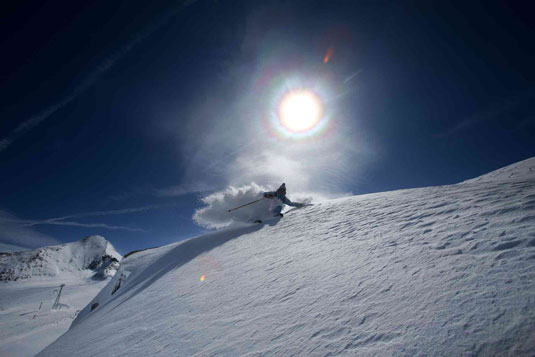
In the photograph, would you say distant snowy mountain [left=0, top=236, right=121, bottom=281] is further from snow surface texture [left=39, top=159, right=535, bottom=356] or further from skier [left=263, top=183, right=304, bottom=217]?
snow surface texture [left=39, top=159, right=535, bottom=356]

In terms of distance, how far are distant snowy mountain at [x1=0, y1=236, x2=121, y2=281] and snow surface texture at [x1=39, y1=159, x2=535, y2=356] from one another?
19522 cm

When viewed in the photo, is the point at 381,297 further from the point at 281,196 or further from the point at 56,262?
the point at 56,262

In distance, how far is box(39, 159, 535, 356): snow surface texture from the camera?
195cm

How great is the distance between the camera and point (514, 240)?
291cm

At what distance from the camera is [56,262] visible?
174750mm

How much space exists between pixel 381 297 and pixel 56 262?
25976 cm

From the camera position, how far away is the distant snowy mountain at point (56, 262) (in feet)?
533

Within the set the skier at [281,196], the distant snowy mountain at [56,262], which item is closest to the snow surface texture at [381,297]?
the skier at [281,196]

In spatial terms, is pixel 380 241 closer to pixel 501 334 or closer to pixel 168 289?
pixel 501 334

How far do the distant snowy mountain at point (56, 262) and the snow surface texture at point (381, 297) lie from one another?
195 metres

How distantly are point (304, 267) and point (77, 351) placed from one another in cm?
589

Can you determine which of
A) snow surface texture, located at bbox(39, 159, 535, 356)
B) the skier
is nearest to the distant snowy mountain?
the skier

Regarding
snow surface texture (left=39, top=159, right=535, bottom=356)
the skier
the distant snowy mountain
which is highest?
the distant snowy mountain

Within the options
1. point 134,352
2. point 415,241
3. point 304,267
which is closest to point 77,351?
point 134,352
